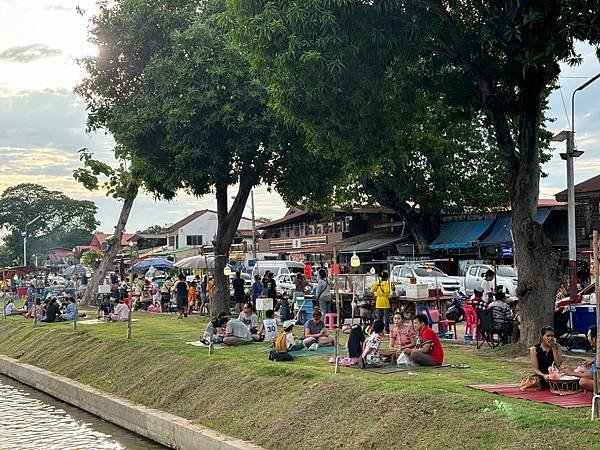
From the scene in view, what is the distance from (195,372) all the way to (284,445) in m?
5.17

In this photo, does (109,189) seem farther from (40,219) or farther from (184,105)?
(40,219)

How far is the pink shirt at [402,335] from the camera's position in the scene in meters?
14.5

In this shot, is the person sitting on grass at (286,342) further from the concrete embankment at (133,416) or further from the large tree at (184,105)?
the large tree at (184,105)

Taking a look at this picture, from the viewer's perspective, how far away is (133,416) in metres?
14.7

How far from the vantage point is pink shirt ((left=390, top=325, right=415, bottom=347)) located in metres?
14.5

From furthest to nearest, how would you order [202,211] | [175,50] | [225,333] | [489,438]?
1. [202,211]
2. [175,50]
3. [225,333]
4. [489,438]

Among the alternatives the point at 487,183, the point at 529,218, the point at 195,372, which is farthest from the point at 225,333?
the point at 487,183

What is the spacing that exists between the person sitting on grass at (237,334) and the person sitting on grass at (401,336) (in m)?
4.68

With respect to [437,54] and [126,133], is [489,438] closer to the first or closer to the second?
[437,54]

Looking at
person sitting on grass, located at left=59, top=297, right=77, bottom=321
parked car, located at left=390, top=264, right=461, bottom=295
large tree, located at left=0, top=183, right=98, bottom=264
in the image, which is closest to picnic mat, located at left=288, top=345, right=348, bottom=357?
A: person sitting on grass, located at left=59, top=297, right=77, bottom=321

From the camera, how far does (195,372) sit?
1547 centimetres

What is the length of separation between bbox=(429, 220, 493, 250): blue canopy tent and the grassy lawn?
948 inches

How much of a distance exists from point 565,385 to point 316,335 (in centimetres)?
768

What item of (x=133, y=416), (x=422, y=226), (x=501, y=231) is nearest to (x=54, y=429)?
(x=133, y=416)
